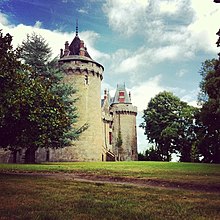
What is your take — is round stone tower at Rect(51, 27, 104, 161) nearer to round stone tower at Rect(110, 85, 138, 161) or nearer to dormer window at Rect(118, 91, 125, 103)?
round stone tower at Rect(110, 85, 138, 161)

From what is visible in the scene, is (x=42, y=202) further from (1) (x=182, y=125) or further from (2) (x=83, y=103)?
(1) (x=182, y=125)

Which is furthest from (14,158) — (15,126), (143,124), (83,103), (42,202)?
(42,202)

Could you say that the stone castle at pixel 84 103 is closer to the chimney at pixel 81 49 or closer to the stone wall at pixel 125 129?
the chimney at pixel 81 49

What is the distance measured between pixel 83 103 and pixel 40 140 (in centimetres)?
2499

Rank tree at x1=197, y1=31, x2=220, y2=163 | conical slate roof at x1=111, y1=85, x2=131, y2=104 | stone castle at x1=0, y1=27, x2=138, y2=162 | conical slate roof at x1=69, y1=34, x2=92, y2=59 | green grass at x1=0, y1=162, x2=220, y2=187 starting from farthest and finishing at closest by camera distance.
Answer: conical slate roof at x1=111, y1=85, x2=131, y2=104, conical slate roof at x1=69, y1=34, x2=92, y2=59, stone castle at x1=0, y1=27, x2=138, y2=162, tree at x1=197, y1=31, x2=220, y2=163, green grass at x1=0, y1=162, x2=220, y2=187

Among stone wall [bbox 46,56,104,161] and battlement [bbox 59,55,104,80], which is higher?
battlement [bbox 59,55,104,80]

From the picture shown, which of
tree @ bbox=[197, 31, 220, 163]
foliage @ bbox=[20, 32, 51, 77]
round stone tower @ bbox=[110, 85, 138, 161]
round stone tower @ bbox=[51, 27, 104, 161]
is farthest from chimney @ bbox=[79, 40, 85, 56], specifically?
tree @ bbox=[197, 31, 220, 163]

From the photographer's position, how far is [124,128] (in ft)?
184

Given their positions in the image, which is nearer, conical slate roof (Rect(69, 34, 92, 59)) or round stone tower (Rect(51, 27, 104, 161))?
round stone tower (Rect(51, 27, 104, 161))

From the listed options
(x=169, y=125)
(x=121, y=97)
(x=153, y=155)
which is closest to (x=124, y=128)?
(x=121, y=97)

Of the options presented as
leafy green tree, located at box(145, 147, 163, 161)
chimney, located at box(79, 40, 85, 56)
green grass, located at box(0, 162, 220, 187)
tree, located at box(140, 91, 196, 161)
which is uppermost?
chimney, located at box(79, 40, 85, 56)

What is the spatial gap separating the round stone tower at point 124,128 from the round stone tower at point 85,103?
1129 cm

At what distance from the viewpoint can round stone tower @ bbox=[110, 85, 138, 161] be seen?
54.0 meters

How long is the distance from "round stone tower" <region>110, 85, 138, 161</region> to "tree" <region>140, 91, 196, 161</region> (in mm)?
4753
